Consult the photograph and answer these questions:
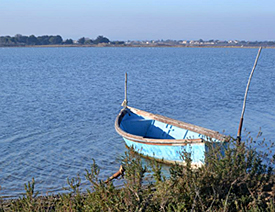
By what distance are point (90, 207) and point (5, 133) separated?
14.4 metres

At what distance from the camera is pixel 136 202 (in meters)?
5.48

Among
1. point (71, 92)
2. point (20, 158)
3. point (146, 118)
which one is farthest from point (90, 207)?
point (71, 92)

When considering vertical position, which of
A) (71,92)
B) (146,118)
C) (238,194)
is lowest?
(71,92)

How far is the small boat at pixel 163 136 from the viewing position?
12539 millimetres

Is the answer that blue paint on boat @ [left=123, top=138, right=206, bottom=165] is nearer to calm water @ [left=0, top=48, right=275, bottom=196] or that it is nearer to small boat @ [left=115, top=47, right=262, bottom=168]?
small boat @ [left=115, top=47, right=262, bottom=168]

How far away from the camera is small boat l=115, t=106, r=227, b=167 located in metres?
12.5

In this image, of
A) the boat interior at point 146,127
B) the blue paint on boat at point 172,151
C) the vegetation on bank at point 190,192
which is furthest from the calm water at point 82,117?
the vegetation on bank at point 190,192

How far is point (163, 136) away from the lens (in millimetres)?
16078

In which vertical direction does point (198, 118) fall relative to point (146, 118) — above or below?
below

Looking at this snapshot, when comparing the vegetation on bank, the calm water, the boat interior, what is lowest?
the calm water

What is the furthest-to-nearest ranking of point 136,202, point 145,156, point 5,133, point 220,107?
point 220,107 < point 5,133 < point 145,156 < point 136,202

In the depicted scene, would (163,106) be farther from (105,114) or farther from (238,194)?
(238,194)

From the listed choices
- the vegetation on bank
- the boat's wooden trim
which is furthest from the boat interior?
the vegetation on bank

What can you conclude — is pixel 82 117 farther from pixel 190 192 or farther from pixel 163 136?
pixel 190 192
